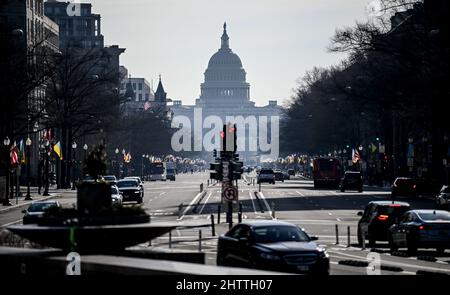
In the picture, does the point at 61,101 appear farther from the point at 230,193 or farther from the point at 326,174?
the point at 230,193

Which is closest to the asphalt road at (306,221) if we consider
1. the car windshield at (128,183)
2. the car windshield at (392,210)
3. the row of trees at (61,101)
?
the car windshield at (392,210)

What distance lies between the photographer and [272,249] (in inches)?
1101

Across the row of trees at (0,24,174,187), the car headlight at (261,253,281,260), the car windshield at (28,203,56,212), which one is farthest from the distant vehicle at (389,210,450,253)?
the row of trees at (0,24,174,187)

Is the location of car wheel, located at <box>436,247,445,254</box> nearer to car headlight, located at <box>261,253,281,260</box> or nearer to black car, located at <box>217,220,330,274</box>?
black car, located at <box>217,220,330,274</box>

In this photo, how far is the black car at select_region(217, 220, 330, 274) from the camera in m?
27.6

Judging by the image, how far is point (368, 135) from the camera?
539 ft

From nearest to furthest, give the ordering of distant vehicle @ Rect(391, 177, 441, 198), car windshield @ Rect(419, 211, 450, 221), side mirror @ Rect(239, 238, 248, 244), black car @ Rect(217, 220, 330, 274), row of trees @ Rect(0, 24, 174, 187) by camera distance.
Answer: black car @ Rect(217, 220, 330, 274), side mirror @ Rect(239, 238, 248, 244), car windshield @ Rect(419, 211, 450, 221), row of trees @ Rect(0, 24, 174, 187), distant vehicle @ Rect(391, 177, 441, 198)

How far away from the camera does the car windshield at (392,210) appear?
45.6 m

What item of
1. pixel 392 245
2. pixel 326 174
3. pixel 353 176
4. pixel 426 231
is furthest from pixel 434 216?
pixel 326 174

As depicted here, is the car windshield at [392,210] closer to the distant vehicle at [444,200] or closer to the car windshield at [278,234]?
the car windshield at [278,234]

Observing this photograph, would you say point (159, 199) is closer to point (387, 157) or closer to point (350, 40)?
point (350, 40)
